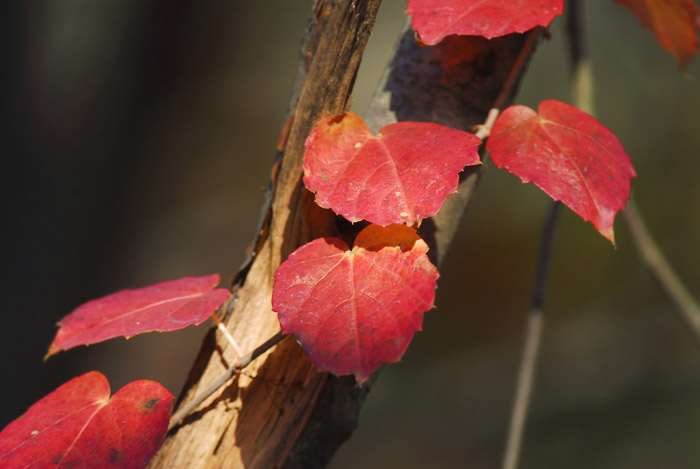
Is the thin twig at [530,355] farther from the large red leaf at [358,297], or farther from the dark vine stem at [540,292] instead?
the large red leaf at [358,297]

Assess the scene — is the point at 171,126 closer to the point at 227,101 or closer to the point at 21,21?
the point at 227,101

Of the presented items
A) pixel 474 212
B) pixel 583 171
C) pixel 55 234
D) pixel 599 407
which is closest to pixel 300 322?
pixel 583 171

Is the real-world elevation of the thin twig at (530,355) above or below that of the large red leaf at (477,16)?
below

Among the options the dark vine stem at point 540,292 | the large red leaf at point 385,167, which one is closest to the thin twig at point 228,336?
the large red leaf at point 385,167

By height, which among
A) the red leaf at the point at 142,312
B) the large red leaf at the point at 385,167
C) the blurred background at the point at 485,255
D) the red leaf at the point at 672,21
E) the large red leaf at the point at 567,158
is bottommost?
the blurred background at the point at 485,255

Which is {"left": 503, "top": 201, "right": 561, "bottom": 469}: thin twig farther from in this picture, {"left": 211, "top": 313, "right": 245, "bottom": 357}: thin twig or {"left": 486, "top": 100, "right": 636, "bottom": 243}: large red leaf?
{"left": 211, "top": 313, "right": 245, "bottom": 357}: thin twig

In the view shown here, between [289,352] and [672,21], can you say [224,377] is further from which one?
[672,21]

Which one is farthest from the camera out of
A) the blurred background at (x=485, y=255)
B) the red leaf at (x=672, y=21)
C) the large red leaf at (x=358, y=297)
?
the blurred background at (x=485, y=255)

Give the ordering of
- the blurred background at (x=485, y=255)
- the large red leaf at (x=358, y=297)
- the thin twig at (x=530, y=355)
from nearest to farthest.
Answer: the large red leaf at (x=358, y=297) < the thin twig at (x=530, y=355) < the blurred background at (x=485, y=255)
